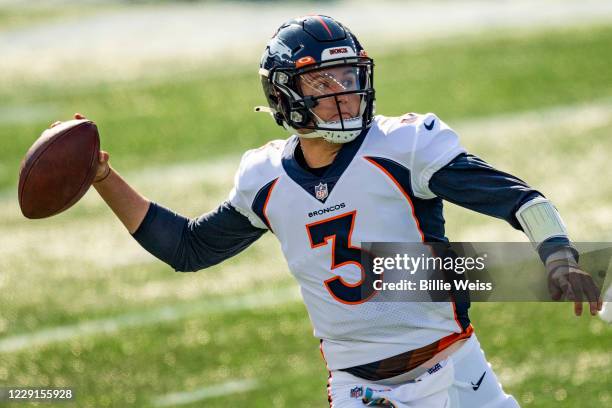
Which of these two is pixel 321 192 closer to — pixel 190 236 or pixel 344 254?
pixel 344 254

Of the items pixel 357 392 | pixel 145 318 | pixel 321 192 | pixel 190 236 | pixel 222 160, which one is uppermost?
pixel 321 192

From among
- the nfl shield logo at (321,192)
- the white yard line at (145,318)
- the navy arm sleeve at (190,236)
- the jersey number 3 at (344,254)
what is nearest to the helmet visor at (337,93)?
the nfl shield logo at (321,192)

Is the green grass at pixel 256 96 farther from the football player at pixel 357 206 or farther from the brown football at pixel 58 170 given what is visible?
the football player at pixel 357 206

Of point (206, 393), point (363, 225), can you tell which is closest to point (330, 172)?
point (363, 225)

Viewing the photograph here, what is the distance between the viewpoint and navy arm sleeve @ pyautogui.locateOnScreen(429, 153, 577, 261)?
4.03m

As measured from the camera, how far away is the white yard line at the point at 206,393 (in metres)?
6.61

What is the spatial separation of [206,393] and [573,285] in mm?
3382

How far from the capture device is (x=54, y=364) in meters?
7.17

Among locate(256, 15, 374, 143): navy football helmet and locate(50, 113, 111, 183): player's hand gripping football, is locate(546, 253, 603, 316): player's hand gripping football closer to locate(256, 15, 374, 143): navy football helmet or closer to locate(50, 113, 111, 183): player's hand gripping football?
locate(256, 15, 374, 143): navy football helmet

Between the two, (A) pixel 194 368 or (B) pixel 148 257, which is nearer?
(A) pixel 194 368

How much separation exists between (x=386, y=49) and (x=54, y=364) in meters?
8.24

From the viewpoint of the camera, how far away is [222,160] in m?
11.0

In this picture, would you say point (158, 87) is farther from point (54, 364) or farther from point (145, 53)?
point (54, 364)

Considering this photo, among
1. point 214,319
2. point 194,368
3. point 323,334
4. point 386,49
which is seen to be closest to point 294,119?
point 323,334
